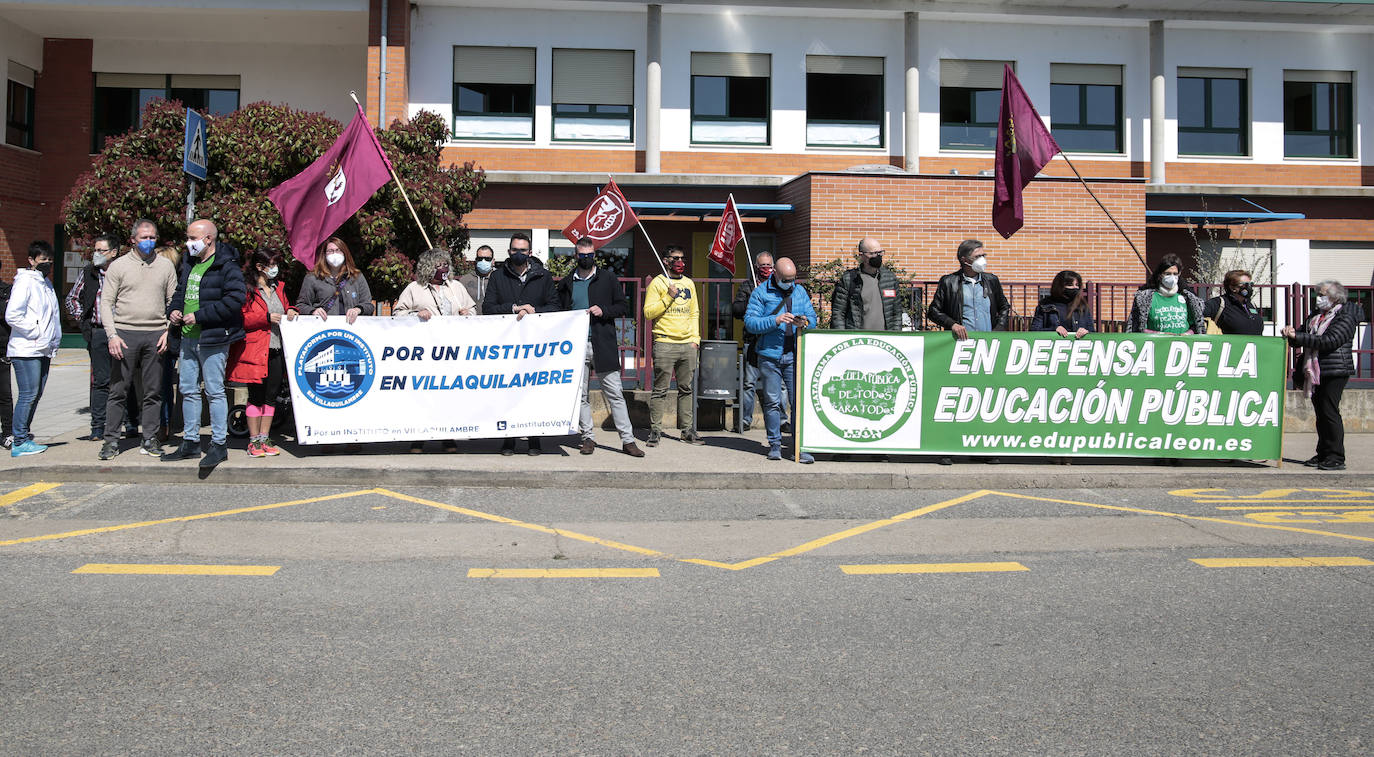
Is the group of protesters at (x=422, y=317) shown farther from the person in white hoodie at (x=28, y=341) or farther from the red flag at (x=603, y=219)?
the red flag at (x=603, y=219)

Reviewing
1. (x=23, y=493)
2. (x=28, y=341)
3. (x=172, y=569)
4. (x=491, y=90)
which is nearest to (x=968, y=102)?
(x=491, y=90)

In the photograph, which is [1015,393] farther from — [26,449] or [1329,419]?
[26,449]

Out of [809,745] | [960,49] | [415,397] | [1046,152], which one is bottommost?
[809,745]

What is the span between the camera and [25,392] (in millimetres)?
9508

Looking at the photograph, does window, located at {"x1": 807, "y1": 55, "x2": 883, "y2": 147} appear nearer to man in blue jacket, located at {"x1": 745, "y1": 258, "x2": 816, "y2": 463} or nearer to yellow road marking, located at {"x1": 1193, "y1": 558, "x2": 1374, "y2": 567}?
man in blue jacket, located at {"x1": 745, "y1": 258, "x2": 816, "y2": 463}

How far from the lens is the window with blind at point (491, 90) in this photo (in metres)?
20.6

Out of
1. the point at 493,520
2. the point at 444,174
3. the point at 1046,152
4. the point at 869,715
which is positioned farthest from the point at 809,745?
the point at 444,174

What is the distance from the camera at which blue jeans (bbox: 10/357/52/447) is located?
9.43m

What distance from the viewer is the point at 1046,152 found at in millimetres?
11328

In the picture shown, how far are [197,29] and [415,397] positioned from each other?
48.4 ft

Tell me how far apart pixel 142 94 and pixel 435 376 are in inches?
632

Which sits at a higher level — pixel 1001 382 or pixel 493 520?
pixel 1001 382

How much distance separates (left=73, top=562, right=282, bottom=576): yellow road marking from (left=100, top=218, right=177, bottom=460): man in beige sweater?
3442 mm

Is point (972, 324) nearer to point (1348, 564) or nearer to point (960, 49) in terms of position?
point (1348, 564)
